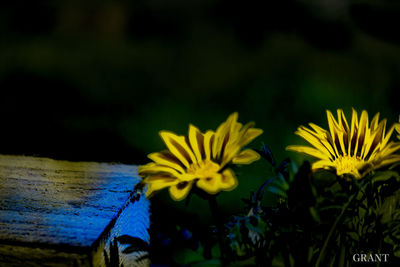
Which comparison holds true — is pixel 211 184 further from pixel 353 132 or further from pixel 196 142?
pixel 353 132

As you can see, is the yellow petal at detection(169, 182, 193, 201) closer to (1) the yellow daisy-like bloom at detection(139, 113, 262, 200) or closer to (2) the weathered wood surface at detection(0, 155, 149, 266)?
(1) the yellow daisy-like bloom at detection(139, 113, 262, 200)

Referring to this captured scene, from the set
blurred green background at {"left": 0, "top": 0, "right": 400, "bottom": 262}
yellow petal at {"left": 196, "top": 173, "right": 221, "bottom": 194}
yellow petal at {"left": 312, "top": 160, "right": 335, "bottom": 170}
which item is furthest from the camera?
blurred green background at {"left": 0, "top": 0, "right": 400, "bottom": 262}

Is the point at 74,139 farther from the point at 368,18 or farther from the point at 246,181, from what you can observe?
the point at 368,18

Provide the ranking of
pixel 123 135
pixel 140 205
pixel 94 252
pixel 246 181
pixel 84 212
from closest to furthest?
pixel 94 252
pixel 84 212
pixel 140 205
pixel 246 181
pixel 123 135

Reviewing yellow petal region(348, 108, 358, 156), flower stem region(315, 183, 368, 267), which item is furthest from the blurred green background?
flower stem region(315, 183, 368, 267)

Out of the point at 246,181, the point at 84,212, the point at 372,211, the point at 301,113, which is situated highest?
the point at 301,113

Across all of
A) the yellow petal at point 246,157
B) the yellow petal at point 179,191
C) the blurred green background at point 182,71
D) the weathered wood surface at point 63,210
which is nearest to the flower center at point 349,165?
the yellow petal at point 246,157

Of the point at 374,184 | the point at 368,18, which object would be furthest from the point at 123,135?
the point at 368,18

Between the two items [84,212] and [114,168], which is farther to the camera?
[114,168]
